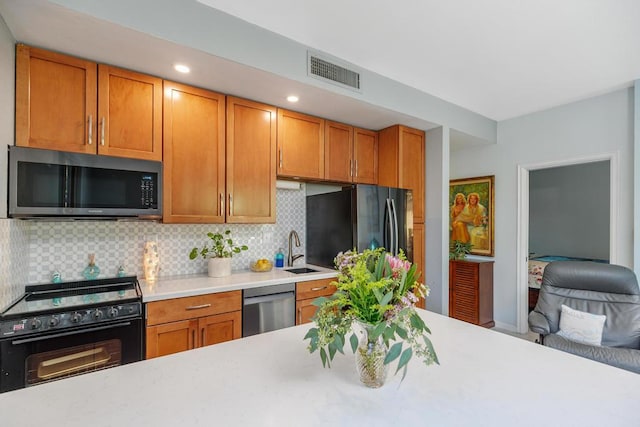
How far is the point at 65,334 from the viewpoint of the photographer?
1.67 metres

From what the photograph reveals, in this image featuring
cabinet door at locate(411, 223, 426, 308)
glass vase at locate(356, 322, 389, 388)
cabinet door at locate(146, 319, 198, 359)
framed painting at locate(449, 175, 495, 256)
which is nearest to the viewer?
glass vase at locate(356, 322, 389, 388)

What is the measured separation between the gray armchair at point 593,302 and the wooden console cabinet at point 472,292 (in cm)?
110

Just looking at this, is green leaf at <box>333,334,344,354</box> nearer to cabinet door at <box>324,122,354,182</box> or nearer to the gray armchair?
the gray armchair

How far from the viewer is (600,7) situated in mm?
1896

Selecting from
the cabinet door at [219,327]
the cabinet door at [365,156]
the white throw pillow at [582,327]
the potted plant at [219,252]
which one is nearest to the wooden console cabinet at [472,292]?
the white throw pillow at [582,327]

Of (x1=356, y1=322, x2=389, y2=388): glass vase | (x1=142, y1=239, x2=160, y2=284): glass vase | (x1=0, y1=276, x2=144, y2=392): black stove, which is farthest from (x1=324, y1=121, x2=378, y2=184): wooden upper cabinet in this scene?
(x1=356, y1=322, x2=389, y2=388): glass vase

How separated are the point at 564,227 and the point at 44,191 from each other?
7.02m

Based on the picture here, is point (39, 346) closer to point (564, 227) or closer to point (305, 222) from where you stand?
point (305, 222)

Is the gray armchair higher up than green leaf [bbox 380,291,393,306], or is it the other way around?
green leaf [bbox 380,291,393,306]

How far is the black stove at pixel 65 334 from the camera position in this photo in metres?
1.55

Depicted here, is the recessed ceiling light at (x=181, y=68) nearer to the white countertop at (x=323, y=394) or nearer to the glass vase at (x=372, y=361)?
the white countertop at (x=323, y=394)

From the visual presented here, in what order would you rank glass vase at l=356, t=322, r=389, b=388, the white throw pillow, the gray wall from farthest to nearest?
the gray wall, the white throw pillow, glass vase at l=356, t=322, r=389, b=388

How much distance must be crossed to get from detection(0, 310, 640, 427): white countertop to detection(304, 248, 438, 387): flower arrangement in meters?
0.12

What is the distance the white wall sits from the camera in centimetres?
296
